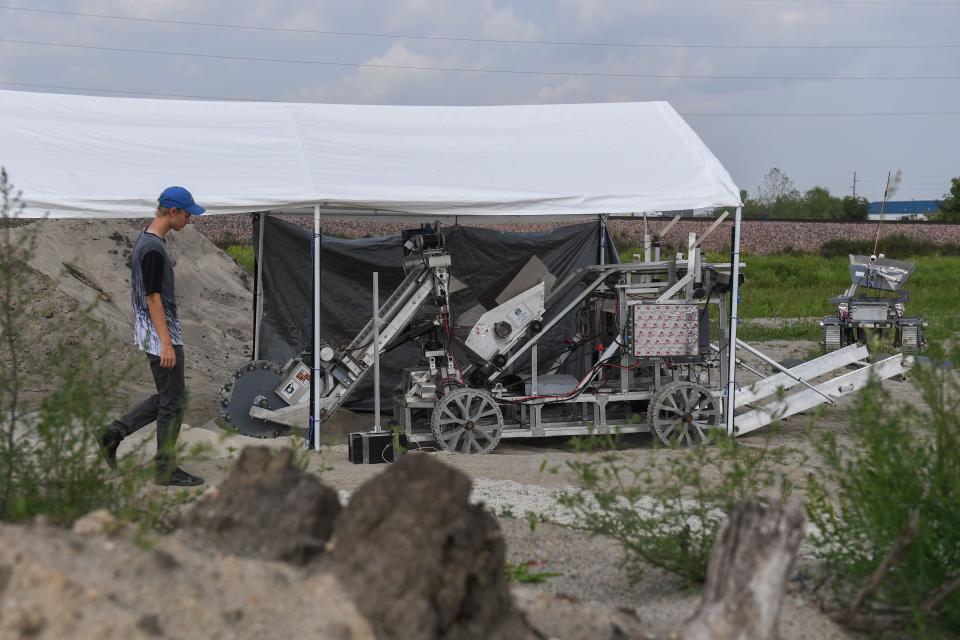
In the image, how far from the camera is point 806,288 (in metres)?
27.0

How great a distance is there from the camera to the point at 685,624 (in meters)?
3.47

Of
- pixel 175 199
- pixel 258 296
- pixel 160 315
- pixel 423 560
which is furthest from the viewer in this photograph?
pixel 258 296

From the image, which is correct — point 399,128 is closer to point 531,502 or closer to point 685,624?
point 531,502

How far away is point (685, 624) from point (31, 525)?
7.00 ft

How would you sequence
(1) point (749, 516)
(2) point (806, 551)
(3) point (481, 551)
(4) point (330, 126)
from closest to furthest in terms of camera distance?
(3) point (481, 551), (1) point (749, 516), (2) point (806, 551), (4) point (330, 126)

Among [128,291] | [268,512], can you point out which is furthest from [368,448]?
[128,291]

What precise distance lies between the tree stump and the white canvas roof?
5793 mm

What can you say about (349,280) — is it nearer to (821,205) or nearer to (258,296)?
(258,296)

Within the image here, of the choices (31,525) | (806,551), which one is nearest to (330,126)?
(806,551)

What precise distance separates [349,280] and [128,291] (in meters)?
5.55

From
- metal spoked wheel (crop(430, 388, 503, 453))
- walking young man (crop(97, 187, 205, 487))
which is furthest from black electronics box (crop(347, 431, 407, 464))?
walking young man (crop(97, 187, 205, 487))

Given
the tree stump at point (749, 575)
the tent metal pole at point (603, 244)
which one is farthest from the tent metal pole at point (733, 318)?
the tree stump at point (749, 575)

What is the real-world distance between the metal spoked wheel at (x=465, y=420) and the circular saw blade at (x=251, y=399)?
1.56 meters

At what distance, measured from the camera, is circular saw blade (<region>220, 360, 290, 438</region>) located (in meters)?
Answer: 9.61
